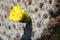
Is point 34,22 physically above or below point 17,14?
below

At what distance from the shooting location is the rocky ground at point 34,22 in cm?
352

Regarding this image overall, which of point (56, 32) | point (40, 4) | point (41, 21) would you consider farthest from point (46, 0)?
point (56, 32)

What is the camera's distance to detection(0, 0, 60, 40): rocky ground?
3.52 meters

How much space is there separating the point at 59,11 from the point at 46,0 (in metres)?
0.31

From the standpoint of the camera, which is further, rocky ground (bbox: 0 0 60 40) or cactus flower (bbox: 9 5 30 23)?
cactus flower (bbox: 9 5 30 23)

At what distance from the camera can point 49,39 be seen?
3.46 m

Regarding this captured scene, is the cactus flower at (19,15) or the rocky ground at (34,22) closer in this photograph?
the rocky ground at (34,22)

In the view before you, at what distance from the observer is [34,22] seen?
367 cm

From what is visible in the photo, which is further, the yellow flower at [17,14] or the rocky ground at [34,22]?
the yellow flower at [17,14]

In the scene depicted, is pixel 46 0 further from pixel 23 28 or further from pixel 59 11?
pixel 23 28

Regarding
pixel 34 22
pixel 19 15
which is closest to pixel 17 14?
pixel 19 15

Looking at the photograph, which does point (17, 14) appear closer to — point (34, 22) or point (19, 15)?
point (19, 15)

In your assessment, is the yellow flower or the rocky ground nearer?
the rocky ground

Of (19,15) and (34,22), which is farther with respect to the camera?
(19,15)
